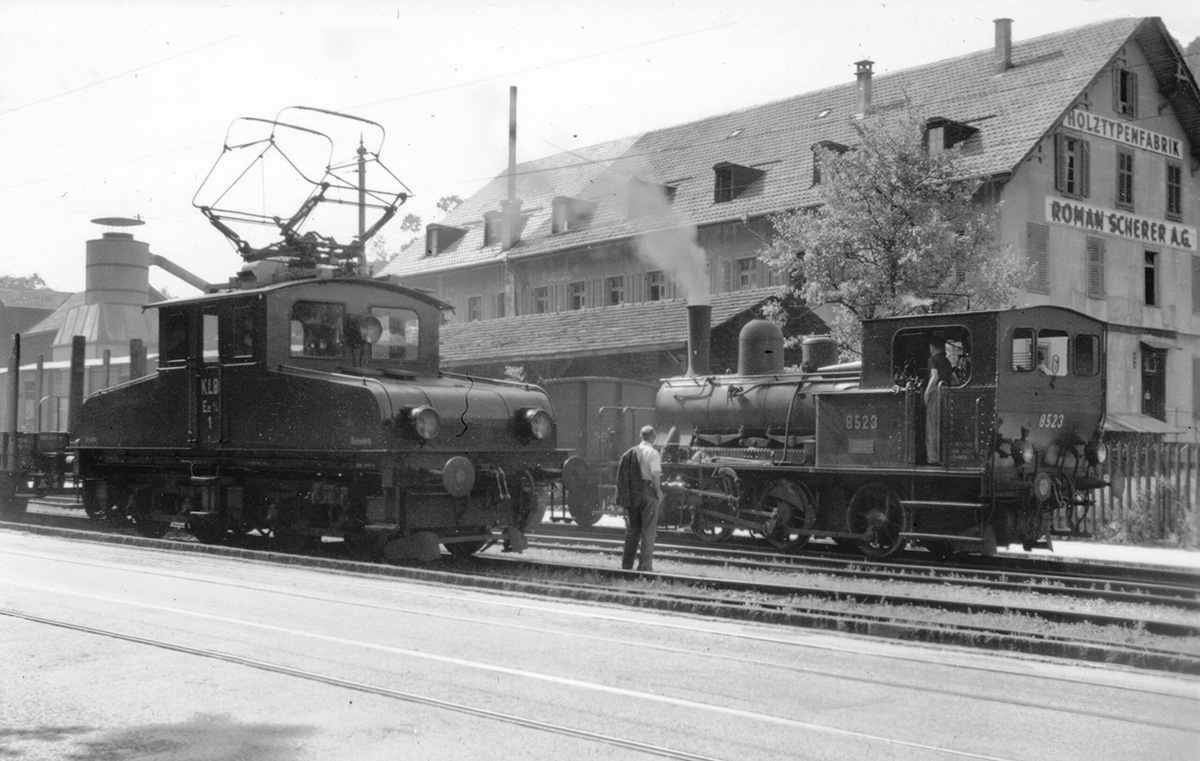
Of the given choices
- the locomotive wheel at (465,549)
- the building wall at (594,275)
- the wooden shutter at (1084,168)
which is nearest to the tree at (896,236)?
the building wall at (594,275)

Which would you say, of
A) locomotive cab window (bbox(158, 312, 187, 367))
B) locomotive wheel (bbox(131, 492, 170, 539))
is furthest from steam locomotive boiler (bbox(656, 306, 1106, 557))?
locomotive wheel (bbox(131, 492, 170, 539))

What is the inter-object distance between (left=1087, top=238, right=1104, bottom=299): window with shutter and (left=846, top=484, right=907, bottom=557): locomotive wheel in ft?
63.1

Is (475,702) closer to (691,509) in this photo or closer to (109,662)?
(109,662)

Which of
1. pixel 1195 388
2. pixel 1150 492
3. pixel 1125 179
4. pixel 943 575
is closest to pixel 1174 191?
pixel 1125 179

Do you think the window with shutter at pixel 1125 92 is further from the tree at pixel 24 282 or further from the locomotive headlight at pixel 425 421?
the tree at pixel 24 282

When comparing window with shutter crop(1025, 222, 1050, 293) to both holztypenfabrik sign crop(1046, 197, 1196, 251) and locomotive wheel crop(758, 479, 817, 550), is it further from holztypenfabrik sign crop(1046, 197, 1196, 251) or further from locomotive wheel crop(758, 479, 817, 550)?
locomotive wheel crop(758, 479, 817, 550)

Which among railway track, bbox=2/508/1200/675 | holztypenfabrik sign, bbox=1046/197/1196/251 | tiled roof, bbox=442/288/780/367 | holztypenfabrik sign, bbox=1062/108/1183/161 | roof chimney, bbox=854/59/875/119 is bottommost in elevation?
railway track, bbox=2/508/1200/675

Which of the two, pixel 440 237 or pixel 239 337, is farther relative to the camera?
pixel 440 237

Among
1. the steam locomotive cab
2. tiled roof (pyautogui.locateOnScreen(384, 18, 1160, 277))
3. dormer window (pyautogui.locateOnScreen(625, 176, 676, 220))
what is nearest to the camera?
the steam locomotive cab

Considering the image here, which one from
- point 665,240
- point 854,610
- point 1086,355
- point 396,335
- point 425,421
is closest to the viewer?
point 854,610

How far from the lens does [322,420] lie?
1273 cm

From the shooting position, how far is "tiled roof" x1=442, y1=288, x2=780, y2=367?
26078 millimetres

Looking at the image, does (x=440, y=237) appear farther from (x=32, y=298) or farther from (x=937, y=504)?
(x=937, y=504)

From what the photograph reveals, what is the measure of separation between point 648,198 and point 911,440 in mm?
25128
